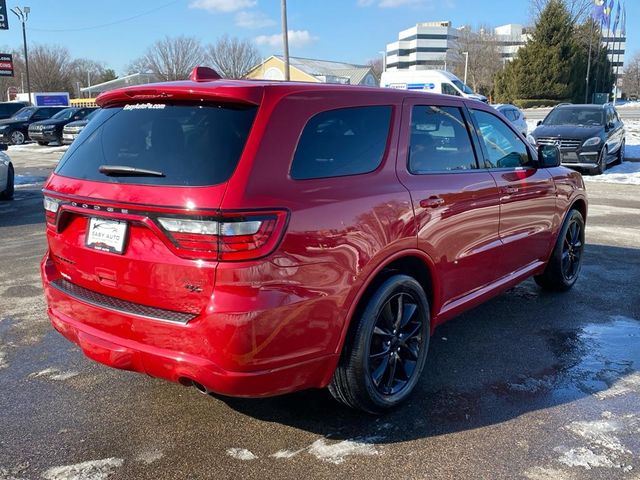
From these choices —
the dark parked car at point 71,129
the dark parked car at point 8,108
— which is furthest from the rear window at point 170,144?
the dark parked car at point 8,108

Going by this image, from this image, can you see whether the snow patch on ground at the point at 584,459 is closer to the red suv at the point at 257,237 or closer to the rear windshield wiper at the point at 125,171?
the red suv at the point at 257,237

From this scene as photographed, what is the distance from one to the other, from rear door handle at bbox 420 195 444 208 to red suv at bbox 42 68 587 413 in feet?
0.04

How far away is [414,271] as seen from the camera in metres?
3.58

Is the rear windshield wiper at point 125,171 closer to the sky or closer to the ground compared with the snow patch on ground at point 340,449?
closer to the sky

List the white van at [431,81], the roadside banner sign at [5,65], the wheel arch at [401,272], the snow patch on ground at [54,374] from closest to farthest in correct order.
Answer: the wheel arch at [401,272] → the snow patch on ground at [54,374] → the white van at [431,81] → the roadside banner sign at [5,65]

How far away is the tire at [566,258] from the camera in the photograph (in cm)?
537

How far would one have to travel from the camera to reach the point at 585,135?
581 inches

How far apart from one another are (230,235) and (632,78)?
96.4 m

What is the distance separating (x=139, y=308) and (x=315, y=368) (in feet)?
2.91

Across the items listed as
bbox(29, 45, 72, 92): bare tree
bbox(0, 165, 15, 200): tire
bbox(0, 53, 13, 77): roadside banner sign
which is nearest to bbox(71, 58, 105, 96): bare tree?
bbox(29, 45, 72, 92): bare tree

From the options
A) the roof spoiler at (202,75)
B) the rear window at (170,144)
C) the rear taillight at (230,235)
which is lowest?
the rear taillight at (230,235)

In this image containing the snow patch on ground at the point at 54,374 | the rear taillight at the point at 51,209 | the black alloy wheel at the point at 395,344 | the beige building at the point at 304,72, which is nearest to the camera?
the rear taillight at the point at 51,209

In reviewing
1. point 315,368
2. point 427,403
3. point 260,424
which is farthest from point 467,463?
point 260,424

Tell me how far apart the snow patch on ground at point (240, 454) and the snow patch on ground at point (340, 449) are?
0.99 feet
